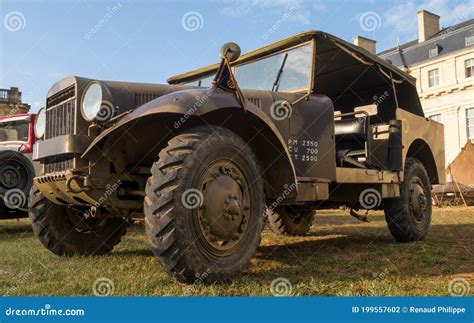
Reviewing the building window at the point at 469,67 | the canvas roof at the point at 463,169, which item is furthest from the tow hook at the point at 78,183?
the building window at the point at 469,67

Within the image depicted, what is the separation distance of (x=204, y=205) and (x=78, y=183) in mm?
1126

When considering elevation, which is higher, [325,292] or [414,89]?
[414,89]

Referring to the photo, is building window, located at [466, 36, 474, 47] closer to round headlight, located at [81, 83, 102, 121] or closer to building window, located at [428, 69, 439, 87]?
building window, located at [428, 69, 439, 87]

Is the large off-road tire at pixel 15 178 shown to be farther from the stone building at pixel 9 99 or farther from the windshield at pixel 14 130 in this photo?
the stone building at pixel 9 99

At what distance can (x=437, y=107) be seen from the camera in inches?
1449

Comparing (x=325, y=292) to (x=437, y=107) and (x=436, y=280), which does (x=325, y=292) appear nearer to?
(x=436, y=280)

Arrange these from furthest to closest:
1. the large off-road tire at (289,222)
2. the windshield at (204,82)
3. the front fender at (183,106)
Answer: the large off-road tire at (289,222)
the windshield at (204,82)
the front fender at (183,106)

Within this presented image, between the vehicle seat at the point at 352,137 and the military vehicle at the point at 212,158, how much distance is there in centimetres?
2

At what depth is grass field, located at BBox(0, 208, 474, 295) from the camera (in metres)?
3.33

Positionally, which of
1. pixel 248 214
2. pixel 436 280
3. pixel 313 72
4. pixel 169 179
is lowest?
pixel 436 280

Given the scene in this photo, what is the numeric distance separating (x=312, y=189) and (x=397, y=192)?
2.13m

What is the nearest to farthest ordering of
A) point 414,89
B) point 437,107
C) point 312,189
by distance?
point 312,189
point 414,89
point 437,107

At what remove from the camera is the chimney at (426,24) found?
3931cm

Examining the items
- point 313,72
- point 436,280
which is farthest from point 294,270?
point 313,72
